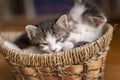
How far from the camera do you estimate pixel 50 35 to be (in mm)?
934

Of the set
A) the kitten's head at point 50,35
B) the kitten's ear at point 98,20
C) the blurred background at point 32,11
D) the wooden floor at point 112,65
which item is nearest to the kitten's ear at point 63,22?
the kitten's head at point 50,35

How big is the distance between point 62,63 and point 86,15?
0.24m

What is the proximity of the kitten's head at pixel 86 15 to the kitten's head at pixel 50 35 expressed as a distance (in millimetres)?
72

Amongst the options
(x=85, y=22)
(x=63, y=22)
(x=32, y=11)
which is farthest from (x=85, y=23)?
(x=32, y=11)

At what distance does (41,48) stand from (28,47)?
75mm

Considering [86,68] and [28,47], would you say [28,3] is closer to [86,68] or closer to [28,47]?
[28,47]

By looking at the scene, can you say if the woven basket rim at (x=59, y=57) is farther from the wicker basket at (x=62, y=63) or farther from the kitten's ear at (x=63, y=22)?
the kitten's ear at (x=63, y=22)

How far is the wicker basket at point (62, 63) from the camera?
33.5 inches

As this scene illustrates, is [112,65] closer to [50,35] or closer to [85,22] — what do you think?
[85,22]

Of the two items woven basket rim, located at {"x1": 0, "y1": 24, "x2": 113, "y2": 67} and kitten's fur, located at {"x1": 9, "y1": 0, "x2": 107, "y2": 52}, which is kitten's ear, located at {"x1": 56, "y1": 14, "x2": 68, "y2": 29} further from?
woven basket rim, located at {"x1": 0, "y1": 24, "x2": 113, "y2": 67}

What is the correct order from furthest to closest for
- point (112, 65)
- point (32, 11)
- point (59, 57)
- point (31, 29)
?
point (32, 11) < point (112, 65) < point (31, 29) < point (59, 57)

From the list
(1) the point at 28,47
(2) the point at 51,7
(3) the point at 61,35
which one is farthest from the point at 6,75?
(2) the point at 51,7

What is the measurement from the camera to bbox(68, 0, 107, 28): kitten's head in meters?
0.99

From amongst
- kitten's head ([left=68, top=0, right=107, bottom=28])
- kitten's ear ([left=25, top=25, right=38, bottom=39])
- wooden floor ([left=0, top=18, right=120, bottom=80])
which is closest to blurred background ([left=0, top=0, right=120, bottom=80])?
wooden floor ([left=0, top=18, right=120, bottom=80])
